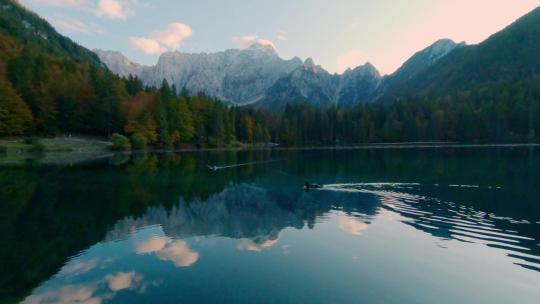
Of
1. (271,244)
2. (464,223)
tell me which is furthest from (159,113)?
(464,223)

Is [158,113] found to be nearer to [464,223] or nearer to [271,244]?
[271,244]

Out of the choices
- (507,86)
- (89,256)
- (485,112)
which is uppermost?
(507,86)

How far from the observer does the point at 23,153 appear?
9012cm

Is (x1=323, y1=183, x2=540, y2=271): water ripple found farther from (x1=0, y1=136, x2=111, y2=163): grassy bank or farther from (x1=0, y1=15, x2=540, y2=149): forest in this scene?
(x1=0, y1=15, x2=540, y2=149): forest

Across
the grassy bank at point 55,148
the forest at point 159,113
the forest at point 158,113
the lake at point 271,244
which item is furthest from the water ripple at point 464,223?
the forest at point 159,113

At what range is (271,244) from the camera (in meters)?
21.2

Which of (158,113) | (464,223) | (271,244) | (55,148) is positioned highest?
(158,113)

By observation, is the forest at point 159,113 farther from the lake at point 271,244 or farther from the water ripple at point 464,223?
the water ripple at point 464,223

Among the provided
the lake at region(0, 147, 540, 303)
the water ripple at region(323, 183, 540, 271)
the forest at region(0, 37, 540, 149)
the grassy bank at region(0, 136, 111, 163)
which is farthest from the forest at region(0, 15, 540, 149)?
the water ripple at region(323, 183, 540, 271)

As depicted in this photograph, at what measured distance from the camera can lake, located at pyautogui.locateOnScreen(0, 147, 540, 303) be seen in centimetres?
1478

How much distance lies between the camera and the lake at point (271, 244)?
48.5ft

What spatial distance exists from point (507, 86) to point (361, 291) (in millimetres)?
221149

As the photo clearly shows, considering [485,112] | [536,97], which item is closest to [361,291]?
[485,112]

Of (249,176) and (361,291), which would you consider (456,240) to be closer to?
(361,291)
